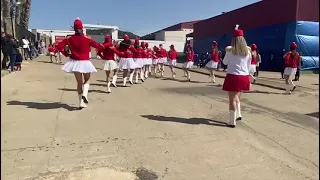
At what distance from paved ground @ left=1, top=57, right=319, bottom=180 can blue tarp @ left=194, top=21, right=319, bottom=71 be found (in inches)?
622

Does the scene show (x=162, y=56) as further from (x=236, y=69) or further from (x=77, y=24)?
(x=236, y=69)

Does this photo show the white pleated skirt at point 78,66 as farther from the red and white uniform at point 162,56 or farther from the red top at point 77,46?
the red and white uniform at point 162,56

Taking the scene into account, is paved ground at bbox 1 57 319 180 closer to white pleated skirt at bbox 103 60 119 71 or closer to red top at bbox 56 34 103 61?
red top at bbox 56 34 103 61

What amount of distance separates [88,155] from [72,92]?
234 inches

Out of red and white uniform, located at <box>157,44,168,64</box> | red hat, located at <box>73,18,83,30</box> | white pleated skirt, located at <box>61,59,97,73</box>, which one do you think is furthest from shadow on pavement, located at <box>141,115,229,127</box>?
red and white uniform, located at <box>157,44,168,64</box>

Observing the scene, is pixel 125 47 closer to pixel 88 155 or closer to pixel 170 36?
pixel 88 155

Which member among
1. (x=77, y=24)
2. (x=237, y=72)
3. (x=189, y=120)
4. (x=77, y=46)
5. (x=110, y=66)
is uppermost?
(x=77, y=24)

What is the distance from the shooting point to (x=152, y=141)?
530cm

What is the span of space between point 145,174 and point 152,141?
127cm

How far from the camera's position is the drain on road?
155 inches

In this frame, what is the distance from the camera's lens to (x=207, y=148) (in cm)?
506

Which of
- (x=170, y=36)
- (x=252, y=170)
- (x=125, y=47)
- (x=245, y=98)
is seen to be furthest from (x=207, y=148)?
(x=170, y=36)

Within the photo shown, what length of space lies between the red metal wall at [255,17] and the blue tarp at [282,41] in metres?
0.60

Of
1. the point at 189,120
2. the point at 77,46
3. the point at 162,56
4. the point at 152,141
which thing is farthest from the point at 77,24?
the point at 162,56
